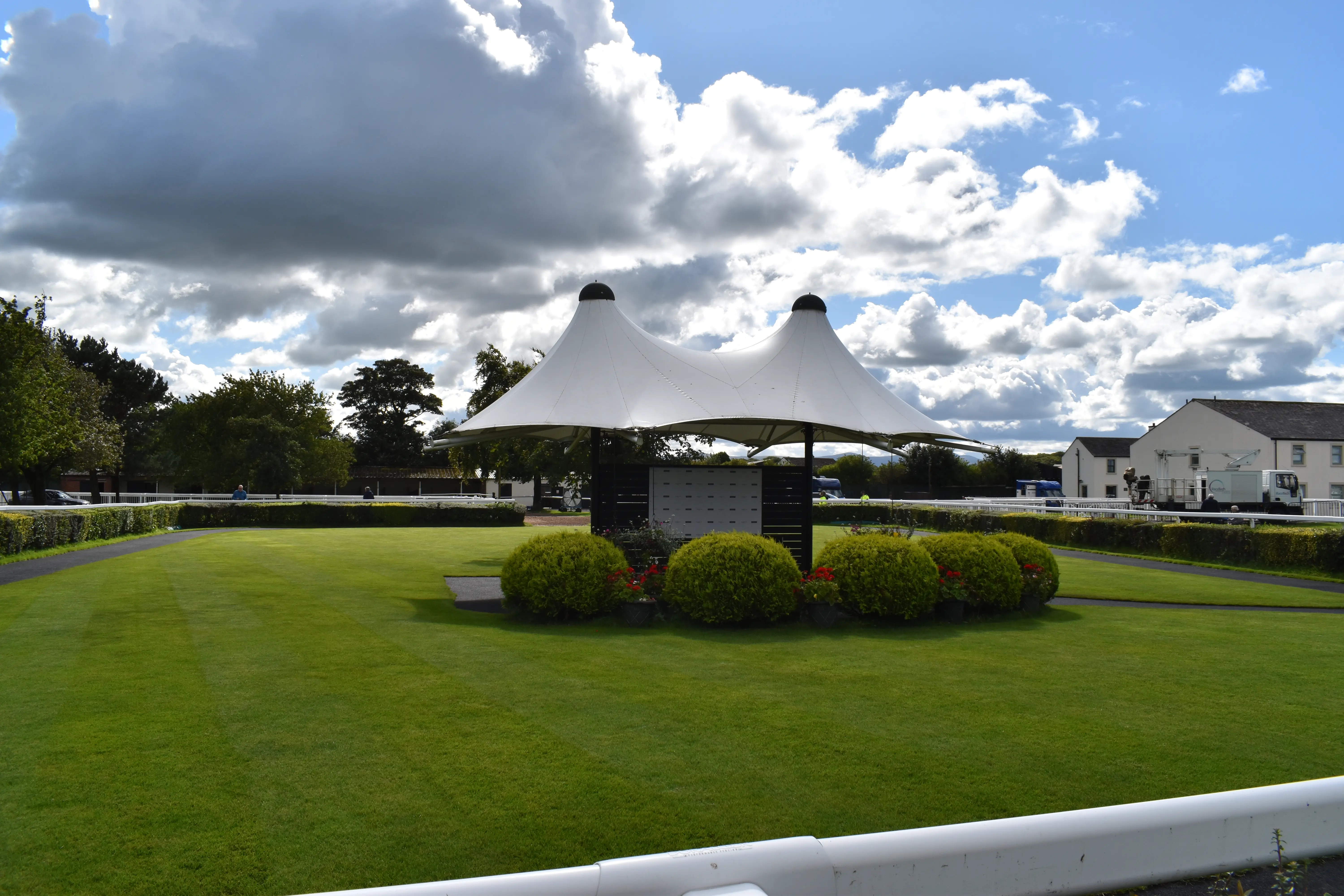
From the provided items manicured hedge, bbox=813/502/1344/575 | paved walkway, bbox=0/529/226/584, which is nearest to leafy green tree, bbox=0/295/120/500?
paved walkway, bbox=0/529/226/584

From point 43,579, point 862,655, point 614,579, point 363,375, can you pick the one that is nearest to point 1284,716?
point 862,655

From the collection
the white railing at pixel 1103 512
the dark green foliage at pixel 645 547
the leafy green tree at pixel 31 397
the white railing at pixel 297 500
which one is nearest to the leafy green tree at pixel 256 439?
the white railing at pixel 297 500

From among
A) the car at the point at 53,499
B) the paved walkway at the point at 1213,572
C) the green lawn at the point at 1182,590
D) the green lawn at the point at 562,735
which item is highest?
the car at the point at 53,499

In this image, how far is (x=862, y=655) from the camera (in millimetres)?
8969

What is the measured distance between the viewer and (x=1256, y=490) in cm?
3288

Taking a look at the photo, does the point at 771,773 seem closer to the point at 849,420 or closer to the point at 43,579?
the point at 849,420

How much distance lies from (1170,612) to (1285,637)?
2.09m

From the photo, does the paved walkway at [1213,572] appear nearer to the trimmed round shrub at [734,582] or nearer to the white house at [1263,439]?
the trimmed round shrub at [734,582]

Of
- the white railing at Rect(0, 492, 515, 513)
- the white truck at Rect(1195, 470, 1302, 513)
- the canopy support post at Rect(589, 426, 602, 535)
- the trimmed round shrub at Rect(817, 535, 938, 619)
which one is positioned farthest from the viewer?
the white railing at Rect(0, 492, 515, 513)

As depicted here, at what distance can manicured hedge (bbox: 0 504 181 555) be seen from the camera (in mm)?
20016

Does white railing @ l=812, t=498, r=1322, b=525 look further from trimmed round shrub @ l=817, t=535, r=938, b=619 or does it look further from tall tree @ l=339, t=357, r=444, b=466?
tall tree @ l=339, t=357, r=444, b=466

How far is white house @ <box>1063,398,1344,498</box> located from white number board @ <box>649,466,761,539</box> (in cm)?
3713

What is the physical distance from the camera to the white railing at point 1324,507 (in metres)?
25.1

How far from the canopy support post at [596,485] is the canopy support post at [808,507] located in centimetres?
341
